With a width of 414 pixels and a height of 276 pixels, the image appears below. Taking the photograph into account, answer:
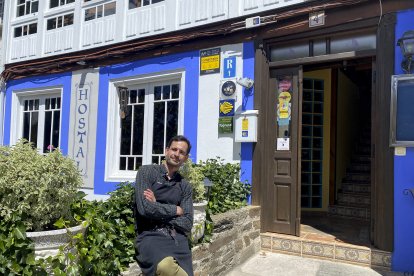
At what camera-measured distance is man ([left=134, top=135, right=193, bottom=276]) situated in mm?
2881

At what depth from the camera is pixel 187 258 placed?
309cm

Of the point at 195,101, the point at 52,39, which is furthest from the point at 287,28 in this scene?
the point at 52,39

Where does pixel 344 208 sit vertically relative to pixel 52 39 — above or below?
below

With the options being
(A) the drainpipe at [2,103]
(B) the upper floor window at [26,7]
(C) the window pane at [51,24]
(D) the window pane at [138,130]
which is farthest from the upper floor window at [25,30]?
(D) the window pane at [138,130]

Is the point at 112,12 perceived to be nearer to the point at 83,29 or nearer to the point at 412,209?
the point at 83,29

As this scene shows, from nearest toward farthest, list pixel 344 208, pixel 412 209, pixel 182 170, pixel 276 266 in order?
1. pixel 182 170
2. pixel 412 209
3. pixel 276 266
4. pixel 344 208

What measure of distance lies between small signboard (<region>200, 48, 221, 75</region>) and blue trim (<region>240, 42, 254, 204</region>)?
0.55m

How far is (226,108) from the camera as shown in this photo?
6.13 meters

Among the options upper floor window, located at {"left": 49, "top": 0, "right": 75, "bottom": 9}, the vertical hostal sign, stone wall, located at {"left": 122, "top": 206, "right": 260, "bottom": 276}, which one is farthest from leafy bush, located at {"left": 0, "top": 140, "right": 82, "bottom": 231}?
upper floor window, located at {"left": 49, "top": 0, "right": 75, "bottom": 9}

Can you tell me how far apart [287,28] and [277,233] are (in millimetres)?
3150

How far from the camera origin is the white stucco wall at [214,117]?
239 inches

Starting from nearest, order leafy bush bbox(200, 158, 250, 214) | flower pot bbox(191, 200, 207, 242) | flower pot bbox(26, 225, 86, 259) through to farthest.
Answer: flower pot bbox(26, 225, 86, 259), flower pot bbox(191, 200, 207, 242), leafy bush bbox(200, 158, 250, 214)

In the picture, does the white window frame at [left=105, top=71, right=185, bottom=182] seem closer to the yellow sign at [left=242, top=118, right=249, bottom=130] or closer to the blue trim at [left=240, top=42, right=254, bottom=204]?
the blue trim at [left=240, top=42, right=254, bottom=204]

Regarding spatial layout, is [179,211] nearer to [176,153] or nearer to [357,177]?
[176,153]
